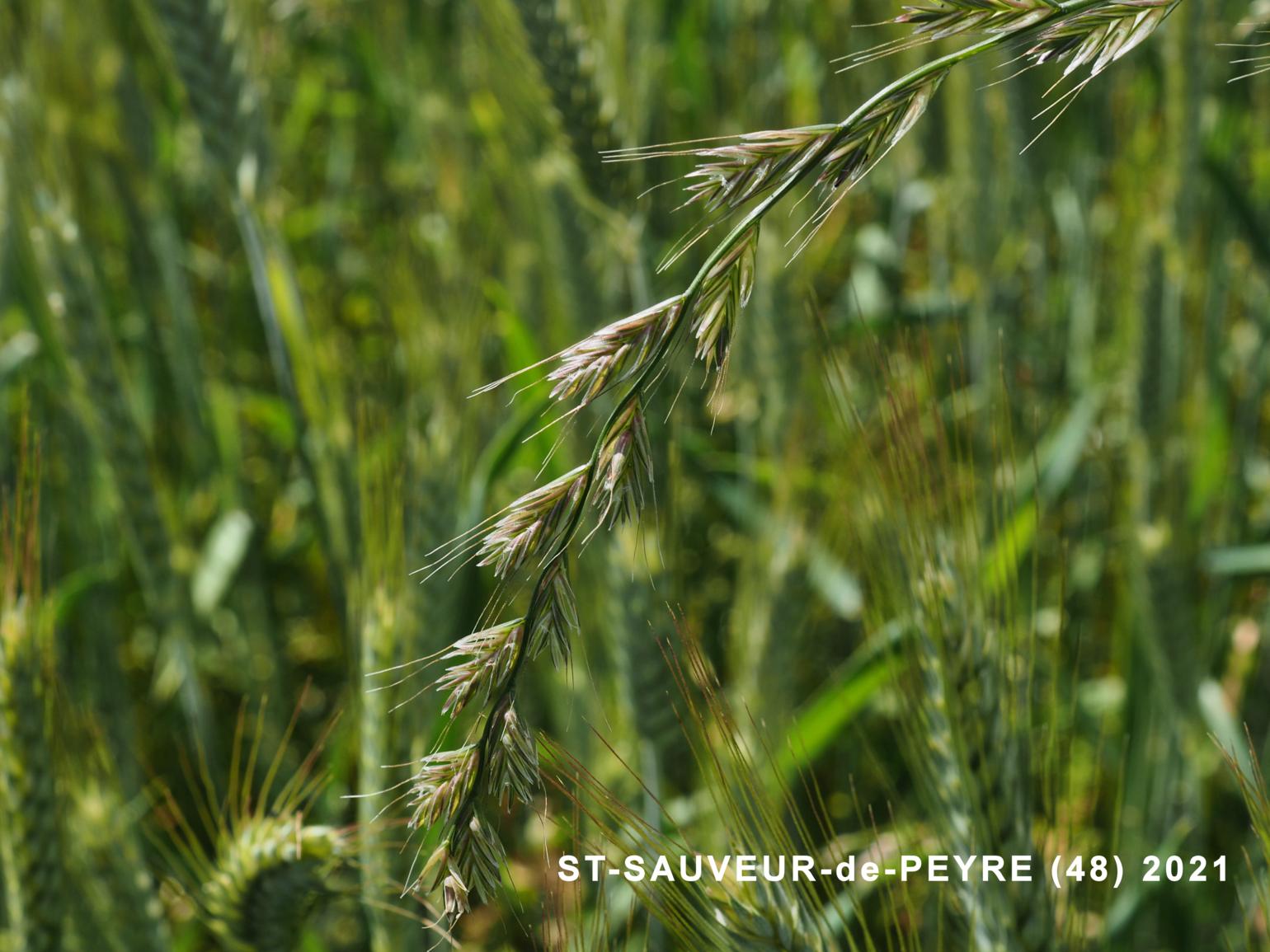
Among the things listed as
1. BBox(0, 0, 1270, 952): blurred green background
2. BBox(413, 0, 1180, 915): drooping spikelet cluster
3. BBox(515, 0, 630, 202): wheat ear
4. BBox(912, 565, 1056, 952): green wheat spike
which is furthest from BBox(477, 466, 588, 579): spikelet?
BBox(515, 0, 630, 202): wheat ear

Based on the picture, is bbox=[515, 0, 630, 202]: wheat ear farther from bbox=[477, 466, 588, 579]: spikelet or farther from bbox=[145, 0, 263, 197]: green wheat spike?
bbox=[477, 466, 588, 579]: spikelet

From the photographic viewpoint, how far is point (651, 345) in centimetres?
50

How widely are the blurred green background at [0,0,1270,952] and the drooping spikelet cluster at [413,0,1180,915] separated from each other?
0.19m

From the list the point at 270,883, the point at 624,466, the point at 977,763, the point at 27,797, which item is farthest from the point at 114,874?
the point at 624,466

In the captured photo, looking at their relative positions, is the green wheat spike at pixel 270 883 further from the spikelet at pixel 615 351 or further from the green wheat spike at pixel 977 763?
the spikelet at pixel 615 351

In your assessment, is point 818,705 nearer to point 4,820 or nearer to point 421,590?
point 421,590

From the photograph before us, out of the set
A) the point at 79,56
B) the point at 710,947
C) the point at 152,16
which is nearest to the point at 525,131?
the point at 152,16

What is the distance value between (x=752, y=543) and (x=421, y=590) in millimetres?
700

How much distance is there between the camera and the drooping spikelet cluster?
49cm

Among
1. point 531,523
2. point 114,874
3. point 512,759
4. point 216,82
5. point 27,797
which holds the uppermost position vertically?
point 216,82

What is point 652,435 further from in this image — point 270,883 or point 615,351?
point 615,351

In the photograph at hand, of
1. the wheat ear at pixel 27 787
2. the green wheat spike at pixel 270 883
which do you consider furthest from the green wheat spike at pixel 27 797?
the green wheat spike at pixel 270 883

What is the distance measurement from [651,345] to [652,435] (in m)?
0.89

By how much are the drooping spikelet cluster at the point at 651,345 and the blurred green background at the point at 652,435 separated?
0.19 meters
